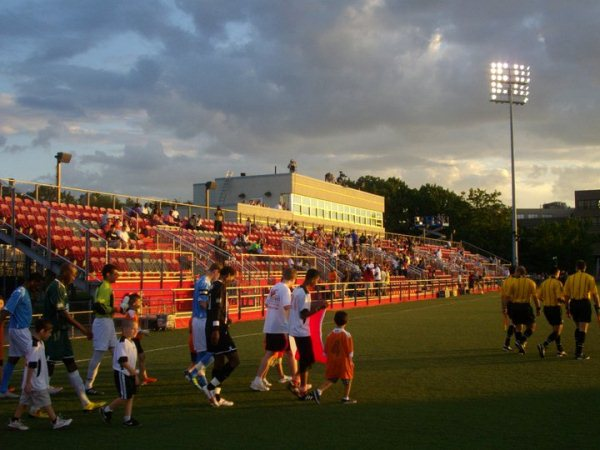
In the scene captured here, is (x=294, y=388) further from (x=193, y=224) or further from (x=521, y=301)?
(x=193, y=224)

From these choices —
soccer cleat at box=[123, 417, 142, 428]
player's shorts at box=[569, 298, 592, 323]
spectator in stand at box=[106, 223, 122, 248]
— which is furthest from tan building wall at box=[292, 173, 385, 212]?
soccer cleat at box=[123, 417, 142, 428]

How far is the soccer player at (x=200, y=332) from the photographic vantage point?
31.8ft

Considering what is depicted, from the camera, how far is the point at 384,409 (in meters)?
9.23

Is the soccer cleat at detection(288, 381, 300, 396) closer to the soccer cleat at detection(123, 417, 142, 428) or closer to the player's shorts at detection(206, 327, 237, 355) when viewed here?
the player's shorts at detection(206, 327, 237, 355)

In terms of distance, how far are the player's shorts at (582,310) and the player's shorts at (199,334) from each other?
772cm

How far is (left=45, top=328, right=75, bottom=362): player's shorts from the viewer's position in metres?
9.53

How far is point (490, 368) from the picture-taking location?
42.1 ft

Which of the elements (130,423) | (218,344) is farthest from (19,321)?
(218,344)

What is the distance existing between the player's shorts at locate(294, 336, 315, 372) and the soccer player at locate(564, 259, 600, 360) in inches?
253

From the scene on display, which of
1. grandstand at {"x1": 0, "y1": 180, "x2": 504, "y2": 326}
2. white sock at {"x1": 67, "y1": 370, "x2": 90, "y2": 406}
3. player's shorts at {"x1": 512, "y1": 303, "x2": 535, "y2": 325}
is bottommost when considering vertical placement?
white sock at {"x1": 67, "y1": 370, "x2": 90, "y2": 406}

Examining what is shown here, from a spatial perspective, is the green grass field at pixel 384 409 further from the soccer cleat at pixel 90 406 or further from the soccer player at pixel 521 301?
the soccer player at pixel 521 301

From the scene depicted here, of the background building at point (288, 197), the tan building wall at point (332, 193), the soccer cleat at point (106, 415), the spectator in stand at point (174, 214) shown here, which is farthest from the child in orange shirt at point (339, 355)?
the tan building wall at point (332, 193)

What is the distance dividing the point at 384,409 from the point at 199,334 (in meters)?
2.69

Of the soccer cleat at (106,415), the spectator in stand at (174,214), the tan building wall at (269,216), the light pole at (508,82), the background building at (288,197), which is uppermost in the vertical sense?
A: the light pole at (508,82)
